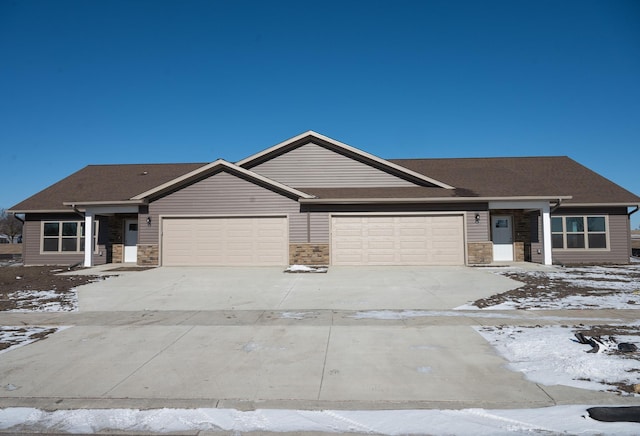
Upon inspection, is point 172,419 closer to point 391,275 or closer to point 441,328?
point 441,328

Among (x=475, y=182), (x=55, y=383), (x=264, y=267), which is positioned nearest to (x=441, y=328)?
(x=55, y=383)

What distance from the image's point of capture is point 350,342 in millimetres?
6152

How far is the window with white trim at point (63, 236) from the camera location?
60.8 feet

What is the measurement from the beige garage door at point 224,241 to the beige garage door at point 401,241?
2336 mm

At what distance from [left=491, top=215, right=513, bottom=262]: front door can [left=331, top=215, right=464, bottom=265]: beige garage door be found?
278 centimetres

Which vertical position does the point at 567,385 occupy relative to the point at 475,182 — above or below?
below

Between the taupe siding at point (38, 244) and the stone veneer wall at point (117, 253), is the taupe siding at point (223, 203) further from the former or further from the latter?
the taupe siding at point (38, 244)

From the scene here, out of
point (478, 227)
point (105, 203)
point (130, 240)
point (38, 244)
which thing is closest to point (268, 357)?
point (478, 227)

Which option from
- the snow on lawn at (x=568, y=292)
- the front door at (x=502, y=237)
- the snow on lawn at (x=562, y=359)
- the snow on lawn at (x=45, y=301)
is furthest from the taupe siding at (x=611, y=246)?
the snow on lawn at (x=45, y=301)

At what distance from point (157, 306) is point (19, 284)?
6.38m

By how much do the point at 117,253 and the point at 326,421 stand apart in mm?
17266

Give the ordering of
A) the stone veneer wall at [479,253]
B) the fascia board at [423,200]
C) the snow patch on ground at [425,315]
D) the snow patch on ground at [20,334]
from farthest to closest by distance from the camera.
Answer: the stone veneer wall at [479,253] < the fascia board at [423,200] < the snow patch on ground at [425,315] < the snow patch on ground at [20,334]

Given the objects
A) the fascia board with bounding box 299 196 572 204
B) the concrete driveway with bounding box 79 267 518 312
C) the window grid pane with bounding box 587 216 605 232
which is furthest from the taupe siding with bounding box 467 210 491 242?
the window grid pane with bounding box 587 216 605 232

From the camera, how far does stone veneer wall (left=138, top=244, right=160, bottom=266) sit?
16.3 metres
